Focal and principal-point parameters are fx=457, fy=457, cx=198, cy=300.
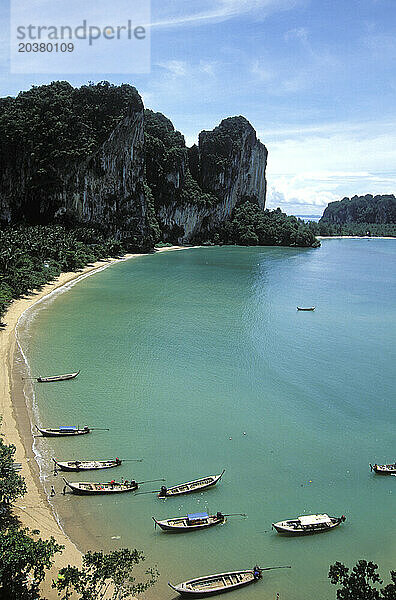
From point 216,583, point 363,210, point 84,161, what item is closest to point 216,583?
point 216,583

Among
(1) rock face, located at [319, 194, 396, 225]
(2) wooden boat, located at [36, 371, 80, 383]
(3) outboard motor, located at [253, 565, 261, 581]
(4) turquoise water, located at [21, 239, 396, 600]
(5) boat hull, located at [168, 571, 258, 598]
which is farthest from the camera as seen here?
(1) rock face, located at [319, 194, 396, 225]

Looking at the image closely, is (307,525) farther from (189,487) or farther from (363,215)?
(363,215)

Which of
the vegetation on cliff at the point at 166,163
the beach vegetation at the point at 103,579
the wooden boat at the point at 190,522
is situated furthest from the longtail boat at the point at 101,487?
the vegetation on cliff at the point at 166,163

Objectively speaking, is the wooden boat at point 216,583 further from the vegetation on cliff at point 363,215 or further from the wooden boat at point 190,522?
the vegetation on cliff at point 363,215

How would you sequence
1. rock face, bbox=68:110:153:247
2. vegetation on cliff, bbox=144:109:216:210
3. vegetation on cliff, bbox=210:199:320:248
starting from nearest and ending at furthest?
rock face, bbox=68:110:153:247, vegetation on cliff, bbox=144:109:216:210, vegetation on cliff, bbox=210:199:320:248

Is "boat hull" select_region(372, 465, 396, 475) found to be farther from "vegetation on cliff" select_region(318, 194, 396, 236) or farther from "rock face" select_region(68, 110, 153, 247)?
"vegetation on cliff" select_region(318, 194, 396, 236)

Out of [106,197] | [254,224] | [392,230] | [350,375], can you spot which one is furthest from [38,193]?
[392,230]

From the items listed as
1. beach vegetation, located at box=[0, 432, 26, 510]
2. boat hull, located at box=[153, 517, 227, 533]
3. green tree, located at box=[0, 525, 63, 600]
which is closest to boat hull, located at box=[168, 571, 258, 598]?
boat hull, located at box=[153, 517, 227, 533]
